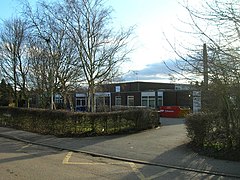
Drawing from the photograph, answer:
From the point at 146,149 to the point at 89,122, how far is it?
5.29 meters

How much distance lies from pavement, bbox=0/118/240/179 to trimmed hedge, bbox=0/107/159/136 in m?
0.76

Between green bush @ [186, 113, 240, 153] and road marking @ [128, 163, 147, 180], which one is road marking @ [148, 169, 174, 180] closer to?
road marking @ [128, 163, 147, 180]

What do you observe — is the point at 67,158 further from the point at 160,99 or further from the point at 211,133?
the point at 160,99

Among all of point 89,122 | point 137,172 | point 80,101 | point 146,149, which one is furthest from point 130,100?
point 137,172

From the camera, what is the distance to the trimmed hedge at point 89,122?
57.4 feet

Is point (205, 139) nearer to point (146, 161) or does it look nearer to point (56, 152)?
point (146, 161)

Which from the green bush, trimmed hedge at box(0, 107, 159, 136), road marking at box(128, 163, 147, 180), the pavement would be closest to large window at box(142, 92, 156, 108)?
trimmed hedge at box(0, 107, 159, 136)

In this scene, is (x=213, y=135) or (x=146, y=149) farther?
(x=146, y=149)

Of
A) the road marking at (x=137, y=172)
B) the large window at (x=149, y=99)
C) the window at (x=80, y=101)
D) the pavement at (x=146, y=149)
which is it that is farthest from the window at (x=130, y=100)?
the road marking at (x=137, y=172)

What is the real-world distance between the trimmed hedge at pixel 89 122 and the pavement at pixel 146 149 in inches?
30.0

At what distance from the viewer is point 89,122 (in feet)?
57.4

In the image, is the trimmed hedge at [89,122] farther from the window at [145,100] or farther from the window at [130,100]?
the window at [130,100]

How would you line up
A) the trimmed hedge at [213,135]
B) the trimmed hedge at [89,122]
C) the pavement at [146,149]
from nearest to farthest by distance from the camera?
the pavement at [146,149]
the trimmed hedge at [213,135]
the trimmed hedge at [89,122]

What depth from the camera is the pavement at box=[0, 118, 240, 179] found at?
9.88 metres
